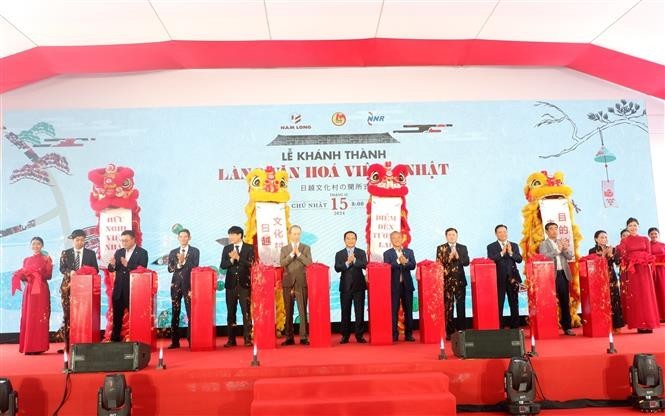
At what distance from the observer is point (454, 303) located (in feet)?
18.3

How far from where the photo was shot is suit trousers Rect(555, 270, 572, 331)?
544cm

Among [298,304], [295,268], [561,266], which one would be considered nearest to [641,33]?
[561,266]

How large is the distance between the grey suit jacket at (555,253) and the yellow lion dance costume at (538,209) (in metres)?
0.30

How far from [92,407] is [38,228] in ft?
10.7

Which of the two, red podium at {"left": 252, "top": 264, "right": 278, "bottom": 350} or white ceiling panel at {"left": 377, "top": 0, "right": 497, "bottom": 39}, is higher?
white ceiling panel at {"left": 377, "top": 0, "right": 497, "bottom": 39}

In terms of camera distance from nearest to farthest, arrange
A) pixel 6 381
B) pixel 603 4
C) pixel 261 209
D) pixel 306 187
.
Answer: pixel 6 381 → pixel 603 4 → pixel 261 209 → pixel 306 187

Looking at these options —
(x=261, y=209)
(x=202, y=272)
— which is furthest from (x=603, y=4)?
(x=202, y=272)

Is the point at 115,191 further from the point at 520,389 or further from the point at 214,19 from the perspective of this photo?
the point at 520,389

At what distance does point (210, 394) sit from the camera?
3.83 meters

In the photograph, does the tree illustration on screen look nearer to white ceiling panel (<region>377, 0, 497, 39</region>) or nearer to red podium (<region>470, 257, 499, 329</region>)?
white ceiling panel (<region>377, 0, 497, 39</region>)

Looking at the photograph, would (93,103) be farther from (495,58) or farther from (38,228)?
(495,58)

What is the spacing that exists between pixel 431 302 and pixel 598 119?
347cm

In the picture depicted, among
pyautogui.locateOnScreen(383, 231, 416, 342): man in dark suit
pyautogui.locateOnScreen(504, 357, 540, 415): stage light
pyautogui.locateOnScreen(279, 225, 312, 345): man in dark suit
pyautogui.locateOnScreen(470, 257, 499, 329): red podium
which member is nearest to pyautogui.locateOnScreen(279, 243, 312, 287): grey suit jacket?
pyautogui.locateOnScreen(279, 225, 312, 345): man in dark suit

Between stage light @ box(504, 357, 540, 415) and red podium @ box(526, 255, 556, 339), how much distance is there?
137 centimetres
